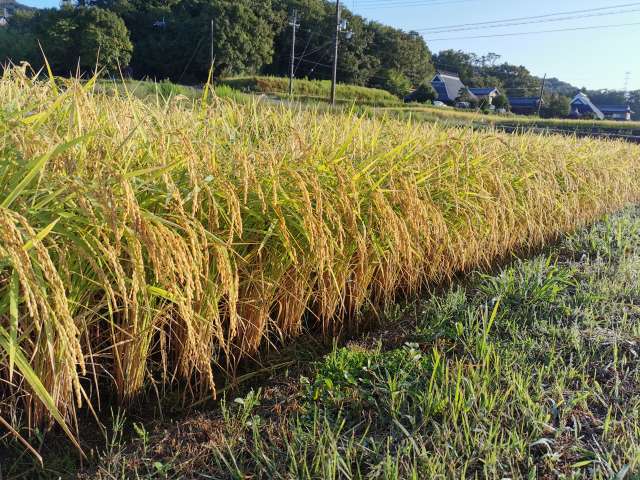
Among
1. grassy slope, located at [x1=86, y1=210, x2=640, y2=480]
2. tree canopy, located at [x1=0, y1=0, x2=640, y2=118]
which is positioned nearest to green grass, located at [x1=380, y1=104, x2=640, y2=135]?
grassy slope, located at [x1=86, y1=210, x2=640, y2=480]

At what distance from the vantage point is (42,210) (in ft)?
4.08

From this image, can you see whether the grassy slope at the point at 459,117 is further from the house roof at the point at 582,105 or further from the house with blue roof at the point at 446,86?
the house roof at the point at 582,105

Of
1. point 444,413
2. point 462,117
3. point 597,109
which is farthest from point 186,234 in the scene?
point 597,109

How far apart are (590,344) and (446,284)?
3.65 ft

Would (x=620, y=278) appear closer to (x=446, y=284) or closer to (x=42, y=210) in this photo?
(x=446, y=284)

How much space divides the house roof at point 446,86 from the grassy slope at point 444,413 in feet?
207

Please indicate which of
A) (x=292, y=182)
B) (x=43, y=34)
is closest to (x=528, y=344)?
(x=292, y=182)

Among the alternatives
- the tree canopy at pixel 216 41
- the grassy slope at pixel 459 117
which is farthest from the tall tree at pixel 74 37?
the grassy slope at pixel 459 117

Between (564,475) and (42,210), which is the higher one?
(42,210)

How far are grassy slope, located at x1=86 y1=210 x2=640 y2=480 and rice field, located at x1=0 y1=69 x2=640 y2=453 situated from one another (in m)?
0.27

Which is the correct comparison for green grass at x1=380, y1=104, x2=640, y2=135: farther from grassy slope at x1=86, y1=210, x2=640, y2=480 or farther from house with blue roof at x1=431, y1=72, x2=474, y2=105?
house with blue roof at x1=431, y1=72, x2=474, y2=105

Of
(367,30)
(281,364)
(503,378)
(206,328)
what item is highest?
(367,30)

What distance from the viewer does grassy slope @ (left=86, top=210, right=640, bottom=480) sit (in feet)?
4.24

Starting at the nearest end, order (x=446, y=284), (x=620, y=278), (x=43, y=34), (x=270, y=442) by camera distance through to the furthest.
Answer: (x=270, y=442) → (x=620, y=278) → (x=446, y=284) → (x=43, y=34)
